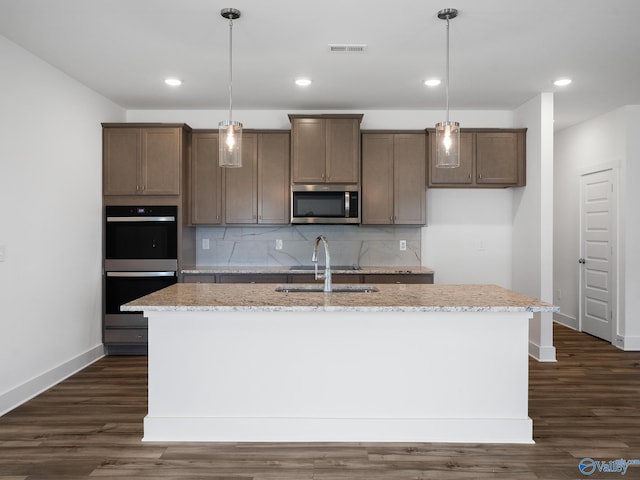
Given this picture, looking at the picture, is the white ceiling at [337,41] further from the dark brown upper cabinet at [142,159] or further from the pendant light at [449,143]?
the pendant light at [449,143]

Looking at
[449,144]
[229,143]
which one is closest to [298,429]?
[229,143]

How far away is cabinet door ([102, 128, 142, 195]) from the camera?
4.64m

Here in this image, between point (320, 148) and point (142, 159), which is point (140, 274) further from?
point (320, 148)

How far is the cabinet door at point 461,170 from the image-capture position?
190 inches

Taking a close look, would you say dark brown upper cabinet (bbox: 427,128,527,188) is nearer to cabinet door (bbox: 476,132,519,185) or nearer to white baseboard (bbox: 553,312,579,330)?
cabinet door (bbox: 476,132,519,185)

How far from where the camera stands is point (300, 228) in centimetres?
522

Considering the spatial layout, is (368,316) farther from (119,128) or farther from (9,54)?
(119,128)

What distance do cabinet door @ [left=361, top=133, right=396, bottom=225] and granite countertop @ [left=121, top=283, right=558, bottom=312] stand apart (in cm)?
191

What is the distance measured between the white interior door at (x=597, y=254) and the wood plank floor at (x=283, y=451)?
208cm

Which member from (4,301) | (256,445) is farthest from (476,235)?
(4,301)

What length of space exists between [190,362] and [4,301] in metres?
1.54

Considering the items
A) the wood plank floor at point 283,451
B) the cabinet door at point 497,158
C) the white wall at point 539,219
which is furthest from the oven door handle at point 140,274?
the white wall at point 539,219

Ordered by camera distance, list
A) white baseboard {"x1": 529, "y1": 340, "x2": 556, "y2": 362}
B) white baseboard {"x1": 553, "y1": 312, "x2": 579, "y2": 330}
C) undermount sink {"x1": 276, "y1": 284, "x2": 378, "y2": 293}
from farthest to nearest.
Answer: white baseboard {"x1": 553, "y1": 312, "x2": 579, "y2": 330} < white baseboard {"x1": 529, "y1": 340, "x2": 556, "y2": 362} < undermount sink {"x1": 276, "y1": 284, "x2": 378, "y2": 293}

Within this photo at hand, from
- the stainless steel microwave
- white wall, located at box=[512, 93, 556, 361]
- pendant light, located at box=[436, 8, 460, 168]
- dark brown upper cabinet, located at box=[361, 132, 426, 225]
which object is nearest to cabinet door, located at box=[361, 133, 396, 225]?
dark brown upper cabinet, located at box=[361, 132, 426, 225]
